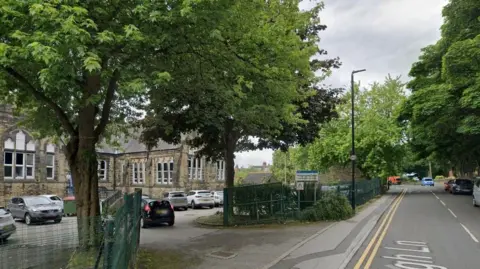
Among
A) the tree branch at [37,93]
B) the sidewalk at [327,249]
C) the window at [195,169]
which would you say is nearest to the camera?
the tree branch at [37,93]

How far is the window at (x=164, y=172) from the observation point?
154 feet

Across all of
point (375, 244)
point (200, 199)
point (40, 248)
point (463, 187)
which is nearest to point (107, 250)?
point (40, 248)

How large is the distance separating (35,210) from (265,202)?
43.9ft

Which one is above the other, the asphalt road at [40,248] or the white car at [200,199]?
the asphalt road at [40,248]

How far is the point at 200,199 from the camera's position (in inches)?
1362

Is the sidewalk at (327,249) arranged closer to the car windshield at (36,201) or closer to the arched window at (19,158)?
the car windshield at (36,201)

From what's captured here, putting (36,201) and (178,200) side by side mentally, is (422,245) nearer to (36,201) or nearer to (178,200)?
(36,201)

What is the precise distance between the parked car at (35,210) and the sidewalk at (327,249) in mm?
15988

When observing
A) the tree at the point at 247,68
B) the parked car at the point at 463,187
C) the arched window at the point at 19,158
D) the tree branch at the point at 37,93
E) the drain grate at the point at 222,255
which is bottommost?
the parked car at the point at 463,187

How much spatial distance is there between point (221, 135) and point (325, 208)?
6237 mm

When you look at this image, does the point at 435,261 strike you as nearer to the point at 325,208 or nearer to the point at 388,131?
the point at 325,208

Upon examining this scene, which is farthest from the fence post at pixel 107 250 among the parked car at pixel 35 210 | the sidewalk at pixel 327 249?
the parked car at pixel 35 210

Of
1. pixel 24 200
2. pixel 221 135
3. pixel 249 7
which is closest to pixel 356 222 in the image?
pixel 221 135

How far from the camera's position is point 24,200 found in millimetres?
23531
